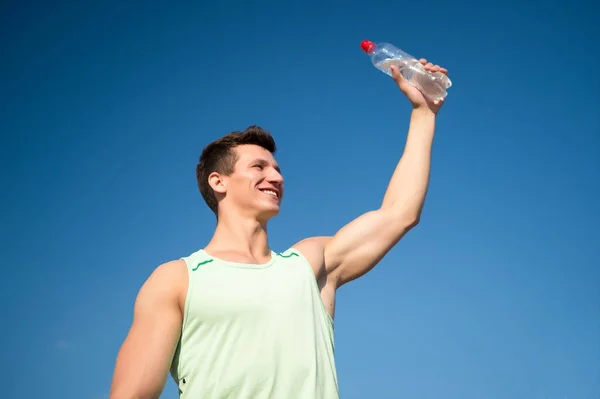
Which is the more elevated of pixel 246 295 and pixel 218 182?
pixel 218 182

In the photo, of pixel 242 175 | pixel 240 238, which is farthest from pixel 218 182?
pixel 240 238

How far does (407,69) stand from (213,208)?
9.30 feet

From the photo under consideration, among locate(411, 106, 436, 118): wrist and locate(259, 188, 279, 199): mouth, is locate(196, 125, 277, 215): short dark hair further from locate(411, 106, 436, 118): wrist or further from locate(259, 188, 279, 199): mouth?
locate(411, 106, 436, 118): wrist

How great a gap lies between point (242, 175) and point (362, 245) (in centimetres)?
118

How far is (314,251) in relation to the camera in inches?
211

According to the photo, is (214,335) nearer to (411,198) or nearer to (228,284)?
(228,284)

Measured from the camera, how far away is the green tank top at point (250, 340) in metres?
4.52

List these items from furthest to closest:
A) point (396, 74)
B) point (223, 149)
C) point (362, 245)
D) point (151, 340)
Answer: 1. point (396, 74)
2. point (223, 149)
3. point (362, 245)
4. point (151, 340)

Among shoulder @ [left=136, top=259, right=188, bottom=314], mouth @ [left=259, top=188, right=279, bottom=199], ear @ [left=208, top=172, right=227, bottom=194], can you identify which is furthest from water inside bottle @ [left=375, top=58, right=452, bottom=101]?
shoulder @ [left=136, top=259, right=188, bottom=314]

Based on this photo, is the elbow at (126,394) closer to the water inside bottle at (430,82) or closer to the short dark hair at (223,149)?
the short dark hair at (223,149)

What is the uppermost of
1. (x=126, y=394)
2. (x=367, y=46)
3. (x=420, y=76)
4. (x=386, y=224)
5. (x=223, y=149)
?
(x=367, y=46)

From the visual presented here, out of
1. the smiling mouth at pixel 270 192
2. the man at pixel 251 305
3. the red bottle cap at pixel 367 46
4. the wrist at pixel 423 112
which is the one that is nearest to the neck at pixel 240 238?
the man at pixel 251 305

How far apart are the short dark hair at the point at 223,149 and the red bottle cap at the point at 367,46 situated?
1.39 m

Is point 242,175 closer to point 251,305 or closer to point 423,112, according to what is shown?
point 251,305
